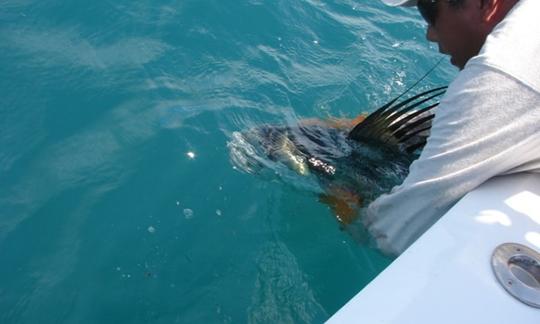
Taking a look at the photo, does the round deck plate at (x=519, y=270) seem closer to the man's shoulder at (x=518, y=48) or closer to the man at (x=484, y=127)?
the man at (x=484, y=127)

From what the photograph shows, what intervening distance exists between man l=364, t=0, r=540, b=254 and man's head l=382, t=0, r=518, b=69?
96 millimetres

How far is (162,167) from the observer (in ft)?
11.1

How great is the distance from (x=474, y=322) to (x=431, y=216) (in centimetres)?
67

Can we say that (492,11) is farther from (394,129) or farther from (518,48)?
(394,129)

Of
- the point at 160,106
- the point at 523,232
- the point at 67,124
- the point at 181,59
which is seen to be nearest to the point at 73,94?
the point at 67,124

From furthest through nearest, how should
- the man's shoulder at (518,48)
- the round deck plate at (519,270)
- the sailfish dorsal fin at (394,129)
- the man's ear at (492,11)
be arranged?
the sailfish dorsal fin at (394,129), the man's ear at (492,11), the man's shoulder at (518,48), the round deck plate at (519,270)

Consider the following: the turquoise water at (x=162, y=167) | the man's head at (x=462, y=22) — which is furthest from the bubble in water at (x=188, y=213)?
the man's head at (x=462, y=22)

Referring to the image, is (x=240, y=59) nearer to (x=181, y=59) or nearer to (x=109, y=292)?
(x=181, y=59)

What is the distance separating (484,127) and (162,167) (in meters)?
2.27

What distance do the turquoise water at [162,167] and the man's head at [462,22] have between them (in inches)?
44.5

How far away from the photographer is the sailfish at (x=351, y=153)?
2.88 meters

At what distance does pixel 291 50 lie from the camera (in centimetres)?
482

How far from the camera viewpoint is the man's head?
2.02 metres

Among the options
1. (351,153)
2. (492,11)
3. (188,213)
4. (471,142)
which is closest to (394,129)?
(351,153)
